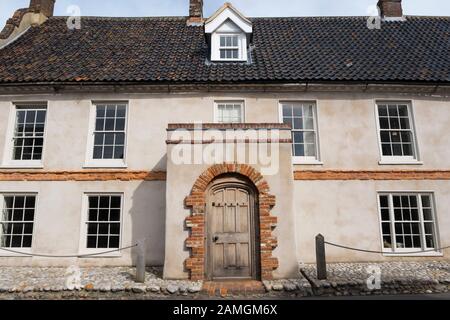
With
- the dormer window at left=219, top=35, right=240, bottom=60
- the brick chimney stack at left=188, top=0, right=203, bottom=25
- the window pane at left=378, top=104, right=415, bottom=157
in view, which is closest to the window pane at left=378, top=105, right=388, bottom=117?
the window pane at left=378, top=104, right=415, bottom=157

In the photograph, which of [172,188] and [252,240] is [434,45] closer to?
[252,240]

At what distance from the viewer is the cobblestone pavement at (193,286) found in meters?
7.98

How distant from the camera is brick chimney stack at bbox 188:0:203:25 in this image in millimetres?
16594

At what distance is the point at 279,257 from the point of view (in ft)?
29.5

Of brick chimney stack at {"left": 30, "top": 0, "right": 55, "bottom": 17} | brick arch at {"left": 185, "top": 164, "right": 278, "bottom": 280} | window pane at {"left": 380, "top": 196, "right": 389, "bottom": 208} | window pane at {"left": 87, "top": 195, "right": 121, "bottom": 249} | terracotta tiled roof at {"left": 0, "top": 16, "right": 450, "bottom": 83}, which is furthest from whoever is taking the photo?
brick chimney stack at {"left": 30, "top": 0, "right": 55, "bottom": 17}

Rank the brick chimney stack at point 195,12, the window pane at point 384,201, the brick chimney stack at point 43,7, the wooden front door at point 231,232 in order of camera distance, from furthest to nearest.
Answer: the brick chimney stack at point 195,12 < the brick chimney stack at point 43,7 < the window pane at point 384,201 < the wooden front door at point 231,232

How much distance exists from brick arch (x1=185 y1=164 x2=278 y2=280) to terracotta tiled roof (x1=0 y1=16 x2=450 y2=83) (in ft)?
13.6

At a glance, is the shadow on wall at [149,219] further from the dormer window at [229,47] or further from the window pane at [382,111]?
the window pane at [382,111]

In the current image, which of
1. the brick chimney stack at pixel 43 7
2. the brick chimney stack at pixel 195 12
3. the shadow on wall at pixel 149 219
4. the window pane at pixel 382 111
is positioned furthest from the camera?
the brick chimney stack at pixel 195 12

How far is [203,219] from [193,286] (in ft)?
6.07

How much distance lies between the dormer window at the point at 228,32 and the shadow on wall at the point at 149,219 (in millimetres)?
5959

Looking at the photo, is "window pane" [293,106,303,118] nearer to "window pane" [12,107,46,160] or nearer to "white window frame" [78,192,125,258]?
"white window frame" [78,192,125,258]

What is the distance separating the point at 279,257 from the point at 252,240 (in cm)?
89

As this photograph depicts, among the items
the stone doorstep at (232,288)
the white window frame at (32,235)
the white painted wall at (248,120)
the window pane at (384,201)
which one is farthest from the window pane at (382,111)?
the white window frame at (32,235)
